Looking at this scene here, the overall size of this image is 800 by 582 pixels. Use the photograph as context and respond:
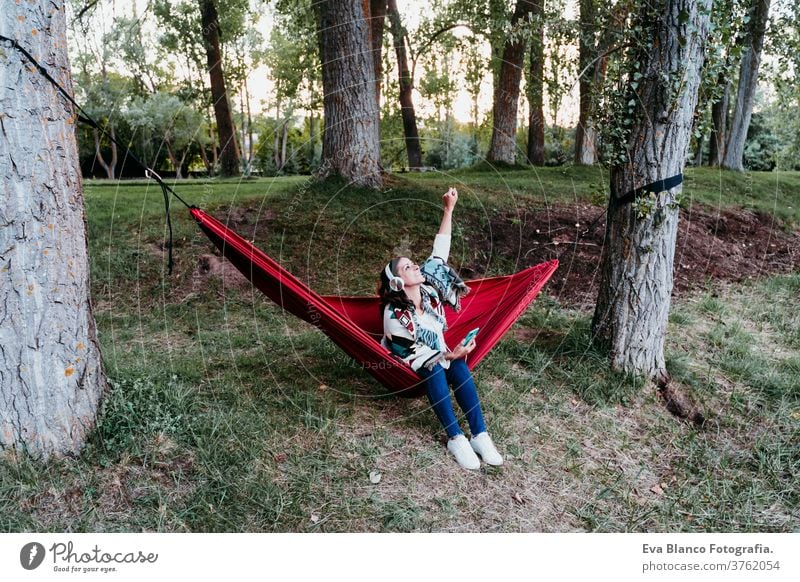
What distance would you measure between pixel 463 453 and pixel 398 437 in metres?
0.28

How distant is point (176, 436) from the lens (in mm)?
2221

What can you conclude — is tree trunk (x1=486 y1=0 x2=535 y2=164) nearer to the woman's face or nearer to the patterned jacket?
the patterned jacket

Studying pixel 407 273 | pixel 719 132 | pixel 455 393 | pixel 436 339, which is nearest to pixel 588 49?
pixel 407 273

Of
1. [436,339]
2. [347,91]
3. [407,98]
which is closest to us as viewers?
[436,339]

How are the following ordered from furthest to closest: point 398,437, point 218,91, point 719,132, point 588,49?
point 719,132 < point 218,91 < point 588,49 < point 398,437

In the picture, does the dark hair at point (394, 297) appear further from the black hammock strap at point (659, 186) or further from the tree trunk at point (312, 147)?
the tree trunk at point (312, 147)

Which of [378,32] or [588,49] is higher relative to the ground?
[378,32]

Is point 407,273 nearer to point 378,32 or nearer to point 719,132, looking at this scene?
point 378,32

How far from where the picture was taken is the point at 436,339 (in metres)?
2.53

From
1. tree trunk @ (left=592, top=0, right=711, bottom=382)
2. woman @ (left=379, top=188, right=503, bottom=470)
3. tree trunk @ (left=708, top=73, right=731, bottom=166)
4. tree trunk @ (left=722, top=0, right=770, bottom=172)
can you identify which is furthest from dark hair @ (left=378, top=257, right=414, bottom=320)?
tree trunk @ (left=708, top=73, right=731, bottom=166)

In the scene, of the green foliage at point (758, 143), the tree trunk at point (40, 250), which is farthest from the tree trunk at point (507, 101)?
the green foliage at point (758, 143)

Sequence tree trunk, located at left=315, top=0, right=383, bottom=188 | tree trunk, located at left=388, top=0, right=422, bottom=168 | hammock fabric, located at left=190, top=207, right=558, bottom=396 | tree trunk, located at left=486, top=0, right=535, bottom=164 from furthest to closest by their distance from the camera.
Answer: tree trunk, located at left=388, top=0, right=422, bottom=168
tree trunk, located at left=486, top=0, right=535, bottom=164
tree trunk, located at left=315, top=0, right=383, bottom=188
hammock fabric, located at left=190, top=207, right=558, bottom=396

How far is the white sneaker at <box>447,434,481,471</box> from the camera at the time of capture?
2.30 meters

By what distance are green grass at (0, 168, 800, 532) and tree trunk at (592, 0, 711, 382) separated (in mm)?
182
